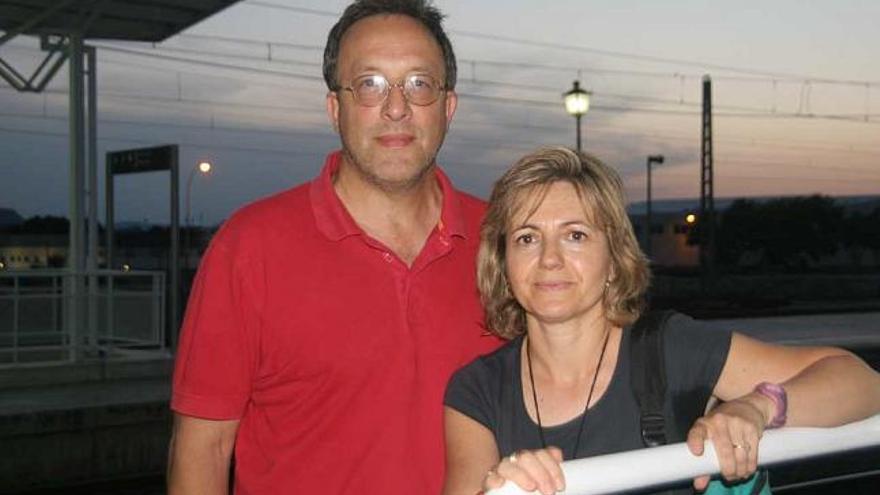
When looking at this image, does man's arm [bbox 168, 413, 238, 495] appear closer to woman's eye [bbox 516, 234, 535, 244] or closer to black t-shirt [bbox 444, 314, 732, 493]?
black t-shirt [bbox 444, 314, 732, 493]

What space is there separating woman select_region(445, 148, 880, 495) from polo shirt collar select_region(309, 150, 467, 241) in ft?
1.03

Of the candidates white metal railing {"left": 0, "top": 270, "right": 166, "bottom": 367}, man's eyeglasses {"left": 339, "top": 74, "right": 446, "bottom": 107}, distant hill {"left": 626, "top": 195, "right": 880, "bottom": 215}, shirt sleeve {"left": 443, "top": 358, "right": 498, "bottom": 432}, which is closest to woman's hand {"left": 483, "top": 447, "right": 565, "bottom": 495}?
shirt sleeve {"left": 443, "top": 358, "right": 498, "bottom": 432}

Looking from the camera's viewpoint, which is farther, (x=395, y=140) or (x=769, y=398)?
(x=395, y=140)

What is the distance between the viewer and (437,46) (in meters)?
2.62

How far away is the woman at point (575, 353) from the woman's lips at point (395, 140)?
308mm

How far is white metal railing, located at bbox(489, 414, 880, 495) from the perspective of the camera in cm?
134

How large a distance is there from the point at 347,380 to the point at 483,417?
0.44 meters

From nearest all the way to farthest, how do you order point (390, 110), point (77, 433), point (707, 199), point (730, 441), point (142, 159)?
point (730, 441), point (390, 110), point (77, 433), point (142, 159), point (707, 199)

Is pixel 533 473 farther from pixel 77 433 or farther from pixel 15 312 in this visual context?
pixel 15 312

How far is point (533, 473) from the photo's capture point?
1388 mm

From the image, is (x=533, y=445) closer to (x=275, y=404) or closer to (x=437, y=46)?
(x=275, y=404)

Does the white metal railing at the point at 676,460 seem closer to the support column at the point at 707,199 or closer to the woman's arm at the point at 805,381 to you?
the woman's arm at the point at 805,381

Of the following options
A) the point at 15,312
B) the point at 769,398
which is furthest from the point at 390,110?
the point at 15,312

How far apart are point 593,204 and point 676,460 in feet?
2.95
